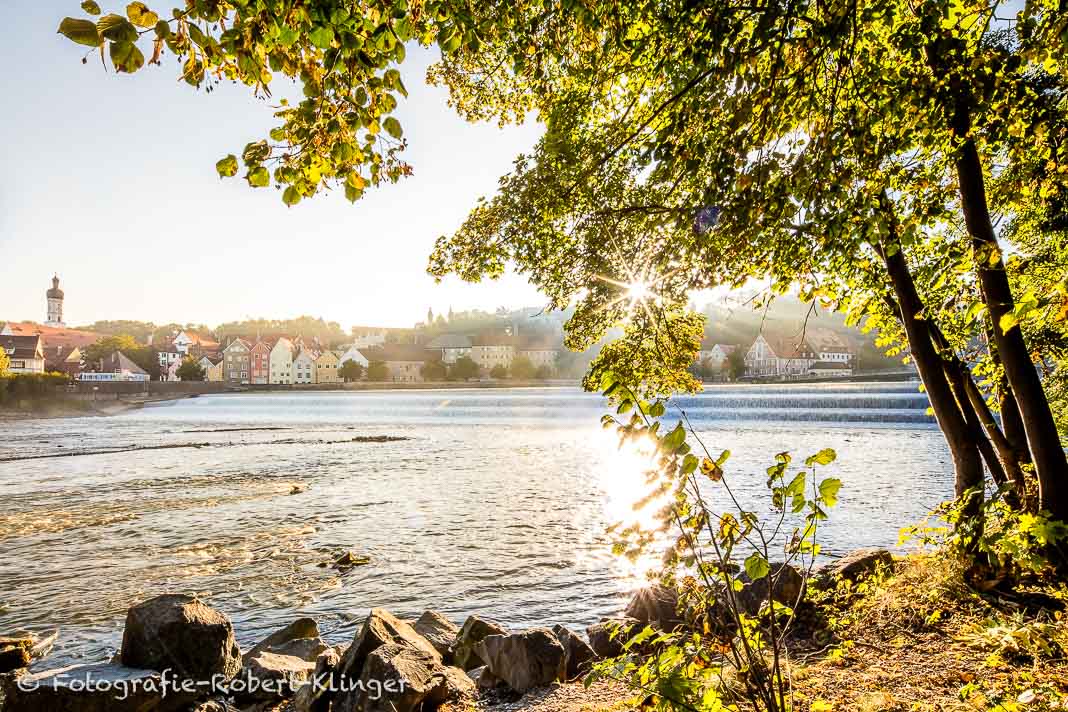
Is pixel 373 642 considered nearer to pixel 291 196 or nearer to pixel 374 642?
pixel 374 642

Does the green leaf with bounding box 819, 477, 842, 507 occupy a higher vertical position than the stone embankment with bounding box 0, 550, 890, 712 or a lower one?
higher

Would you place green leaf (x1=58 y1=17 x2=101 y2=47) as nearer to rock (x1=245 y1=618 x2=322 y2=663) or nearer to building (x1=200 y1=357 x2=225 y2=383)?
rock (x1=245 y1=618 x2=322 y2=663)

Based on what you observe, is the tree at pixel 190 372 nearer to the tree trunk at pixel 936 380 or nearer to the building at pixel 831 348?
the building at pixel 831 348

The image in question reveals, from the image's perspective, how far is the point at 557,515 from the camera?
1419 centimetres

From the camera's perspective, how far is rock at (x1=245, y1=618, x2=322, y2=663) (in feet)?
20.7

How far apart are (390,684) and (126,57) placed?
154 inches

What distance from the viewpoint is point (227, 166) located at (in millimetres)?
2486

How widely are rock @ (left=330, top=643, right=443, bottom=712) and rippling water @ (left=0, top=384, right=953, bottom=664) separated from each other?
3.13 meters

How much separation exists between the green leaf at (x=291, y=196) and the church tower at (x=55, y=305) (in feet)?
610

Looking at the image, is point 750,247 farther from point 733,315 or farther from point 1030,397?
point 1030,397

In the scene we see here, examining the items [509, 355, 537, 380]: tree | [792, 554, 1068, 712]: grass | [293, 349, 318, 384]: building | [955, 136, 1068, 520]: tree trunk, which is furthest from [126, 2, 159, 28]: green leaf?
[293, 349, 318, 384]: building

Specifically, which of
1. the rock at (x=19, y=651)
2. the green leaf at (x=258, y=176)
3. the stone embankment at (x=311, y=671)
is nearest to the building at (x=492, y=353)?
the rock at (x=19, y=651)

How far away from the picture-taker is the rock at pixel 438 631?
21.3 feet

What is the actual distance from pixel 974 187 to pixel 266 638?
770 cm
